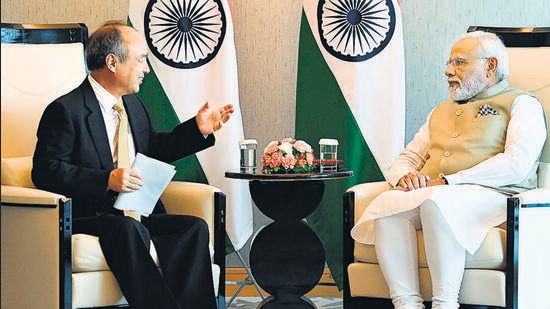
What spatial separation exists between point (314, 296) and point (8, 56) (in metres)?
1.95

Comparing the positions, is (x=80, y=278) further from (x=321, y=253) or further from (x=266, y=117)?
(x=266, y=117)

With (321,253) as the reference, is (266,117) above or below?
above

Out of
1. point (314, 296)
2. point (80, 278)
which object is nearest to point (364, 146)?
point (314, 296)

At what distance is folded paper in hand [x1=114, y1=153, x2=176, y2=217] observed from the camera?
2.53 meters

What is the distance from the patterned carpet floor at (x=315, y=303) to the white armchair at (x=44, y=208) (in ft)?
2.82

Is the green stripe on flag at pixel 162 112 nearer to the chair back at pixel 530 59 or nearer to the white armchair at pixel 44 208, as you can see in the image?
the white armchair at pixel 44 208

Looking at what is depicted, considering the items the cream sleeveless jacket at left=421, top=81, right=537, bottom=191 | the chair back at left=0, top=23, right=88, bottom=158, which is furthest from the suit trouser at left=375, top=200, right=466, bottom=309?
the chair back at left=0, top=23, right=88, bottom=158

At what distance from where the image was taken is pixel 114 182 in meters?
2.46

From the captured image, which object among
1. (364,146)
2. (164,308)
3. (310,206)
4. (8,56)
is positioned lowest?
(164,308)

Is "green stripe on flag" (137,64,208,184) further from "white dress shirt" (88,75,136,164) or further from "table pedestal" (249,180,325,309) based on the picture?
"white dress shirt" (88,75,136,164)

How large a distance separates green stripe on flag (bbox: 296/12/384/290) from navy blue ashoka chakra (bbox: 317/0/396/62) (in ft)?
0.41

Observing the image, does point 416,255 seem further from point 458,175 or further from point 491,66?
point 491,66

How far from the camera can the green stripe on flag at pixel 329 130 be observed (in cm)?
344

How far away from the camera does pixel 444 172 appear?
2.87 m
